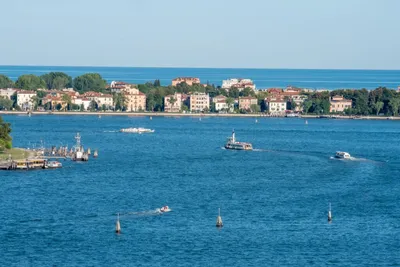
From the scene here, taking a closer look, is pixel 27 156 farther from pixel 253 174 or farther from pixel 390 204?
pixel 390 204

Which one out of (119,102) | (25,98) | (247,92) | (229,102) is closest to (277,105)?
(229,102)

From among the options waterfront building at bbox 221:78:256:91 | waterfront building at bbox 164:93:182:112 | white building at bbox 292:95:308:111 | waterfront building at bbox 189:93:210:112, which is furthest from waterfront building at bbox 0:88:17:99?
white building at bbox 292:95:308:111

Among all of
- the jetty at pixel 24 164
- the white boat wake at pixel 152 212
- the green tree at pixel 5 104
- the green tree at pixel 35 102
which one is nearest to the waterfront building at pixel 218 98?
the green tree at pixel 35 102

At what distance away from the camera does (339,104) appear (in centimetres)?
9494

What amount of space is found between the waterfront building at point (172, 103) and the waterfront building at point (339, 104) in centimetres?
1331

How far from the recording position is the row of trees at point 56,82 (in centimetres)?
10269

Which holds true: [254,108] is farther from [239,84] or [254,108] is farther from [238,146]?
[238,146]

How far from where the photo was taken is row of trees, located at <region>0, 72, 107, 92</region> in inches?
4043

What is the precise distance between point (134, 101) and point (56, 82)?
15.2 m

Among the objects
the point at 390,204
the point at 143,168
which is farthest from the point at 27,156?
the point at 390,204

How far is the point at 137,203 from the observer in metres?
33.0

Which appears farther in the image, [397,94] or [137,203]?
[397,94]

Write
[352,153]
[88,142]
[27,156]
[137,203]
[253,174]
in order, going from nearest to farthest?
[137,203], [253,174], [27,156], [352,153], [88,142]

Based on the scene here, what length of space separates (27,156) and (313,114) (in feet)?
166
